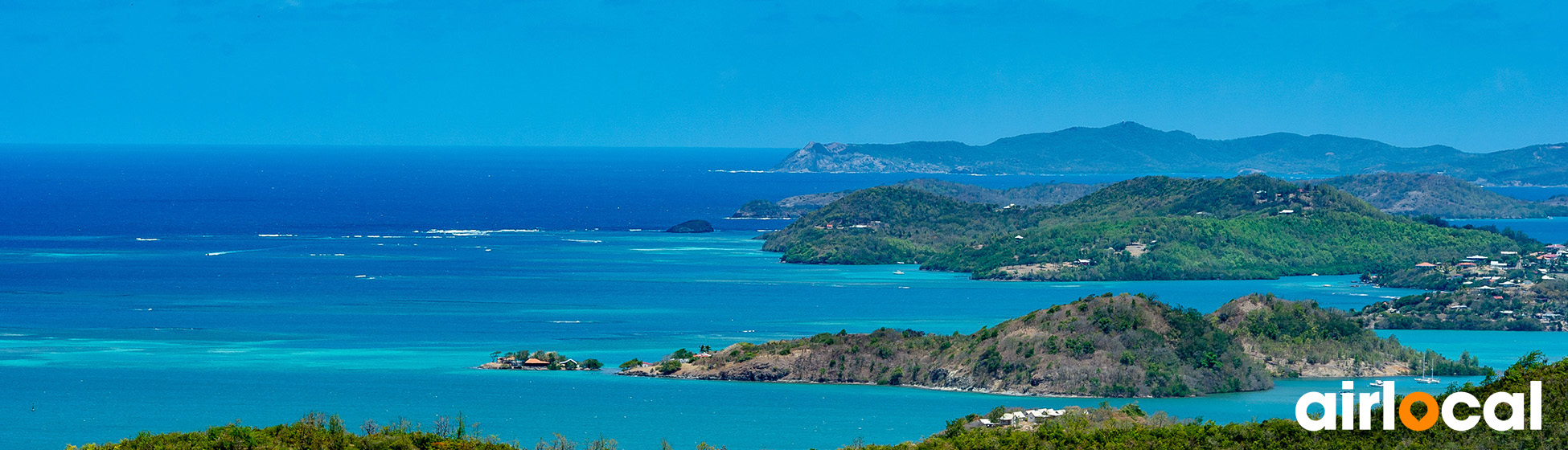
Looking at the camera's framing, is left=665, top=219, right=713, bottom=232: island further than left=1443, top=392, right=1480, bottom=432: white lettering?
Yes

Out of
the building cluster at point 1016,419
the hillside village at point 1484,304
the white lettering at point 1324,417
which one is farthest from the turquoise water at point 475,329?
the white lettering at point 1324,417

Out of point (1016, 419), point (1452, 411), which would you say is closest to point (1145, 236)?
point (1016, 419)

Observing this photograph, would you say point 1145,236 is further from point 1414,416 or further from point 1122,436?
point 1122,436

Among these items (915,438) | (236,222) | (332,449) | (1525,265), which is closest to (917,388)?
(915,438)

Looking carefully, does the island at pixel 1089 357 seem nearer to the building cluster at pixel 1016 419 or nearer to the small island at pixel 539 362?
the small island at pixel 539 362

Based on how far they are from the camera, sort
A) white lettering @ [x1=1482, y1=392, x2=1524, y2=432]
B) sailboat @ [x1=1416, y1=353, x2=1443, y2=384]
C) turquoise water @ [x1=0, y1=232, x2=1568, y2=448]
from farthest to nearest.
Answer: sailboat @ [x1=1416, y1=353, x2=1443, y2=384]
turquoise water @ [x1=0, y1=232, x2=1568, y2=448]
white lettering @ [x1=1482, y1=392, x2=1524, y2=432]

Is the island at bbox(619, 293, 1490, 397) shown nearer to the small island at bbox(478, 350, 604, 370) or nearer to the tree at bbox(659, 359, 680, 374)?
the tree at bbox(659, 359, 680, 374)

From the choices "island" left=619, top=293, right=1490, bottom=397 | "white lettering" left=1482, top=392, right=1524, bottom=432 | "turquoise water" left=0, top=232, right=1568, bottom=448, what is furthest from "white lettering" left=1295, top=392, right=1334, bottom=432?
"island" left=619, top=293, right=1490, bottom=397
